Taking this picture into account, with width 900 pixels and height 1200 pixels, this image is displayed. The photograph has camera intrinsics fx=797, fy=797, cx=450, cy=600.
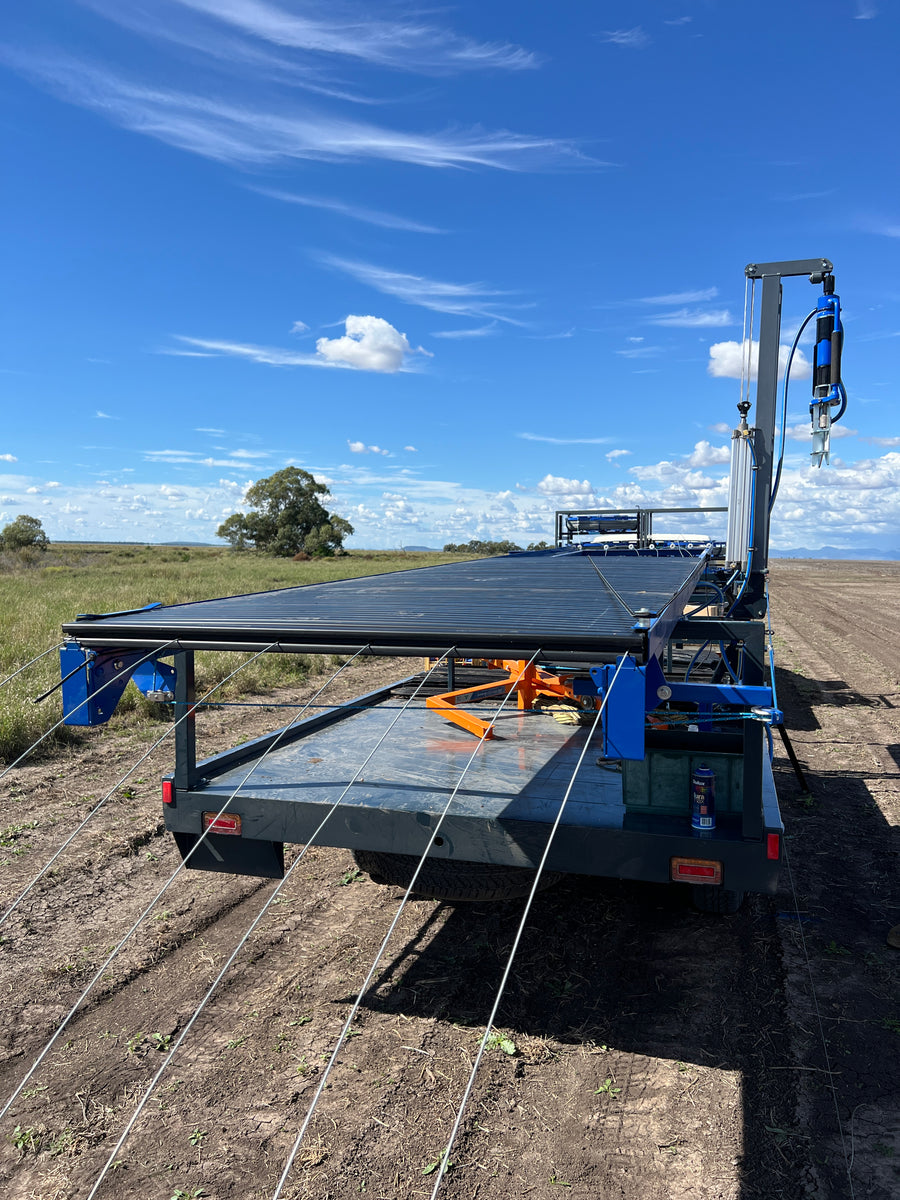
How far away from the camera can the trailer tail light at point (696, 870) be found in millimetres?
3008

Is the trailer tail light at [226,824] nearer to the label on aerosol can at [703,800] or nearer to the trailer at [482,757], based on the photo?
the trailer at [482,757]

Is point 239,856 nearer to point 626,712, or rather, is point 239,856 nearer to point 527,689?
point 626,712

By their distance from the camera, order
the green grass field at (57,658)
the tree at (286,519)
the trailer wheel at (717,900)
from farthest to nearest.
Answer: the tree at (286,519), the green grass field at (57,658), the trailer wheel at (717,900)

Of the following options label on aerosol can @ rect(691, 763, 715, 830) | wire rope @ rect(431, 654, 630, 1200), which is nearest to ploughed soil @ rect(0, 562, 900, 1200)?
wire rope @ rect(431, 654, 630, 1200)

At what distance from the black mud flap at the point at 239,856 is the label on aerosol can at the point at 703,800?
179 centimetres

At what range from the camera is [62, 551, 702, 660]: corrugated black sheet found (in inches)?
109

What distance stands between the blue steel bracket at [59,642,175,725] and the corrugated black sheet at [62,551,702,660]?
0.08 meters

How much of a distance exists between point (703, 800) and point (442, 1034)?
4.97 feet

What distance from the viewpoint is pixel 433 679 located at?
256 inches

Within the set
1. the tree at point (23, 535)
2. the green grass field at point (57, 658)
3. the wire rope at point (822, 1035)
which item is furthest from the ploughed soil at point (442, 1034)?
the tree at point (23, 535)

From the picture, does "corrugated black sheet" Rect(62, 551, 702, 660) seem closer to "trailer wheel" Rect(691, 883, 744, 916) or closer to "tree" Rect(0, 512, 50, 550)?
"trailer wheel" Rect(691, 883, 744, 916)

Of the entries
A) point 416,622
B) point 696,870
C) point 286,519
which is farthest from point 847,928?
point 286,519

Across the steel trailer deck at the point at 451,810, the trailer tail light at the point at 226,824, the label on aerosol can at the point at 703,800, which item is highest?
the label on aerosol can at the point at 703,800

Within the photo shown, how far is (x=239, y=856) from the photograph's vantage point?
3631 millimetres
